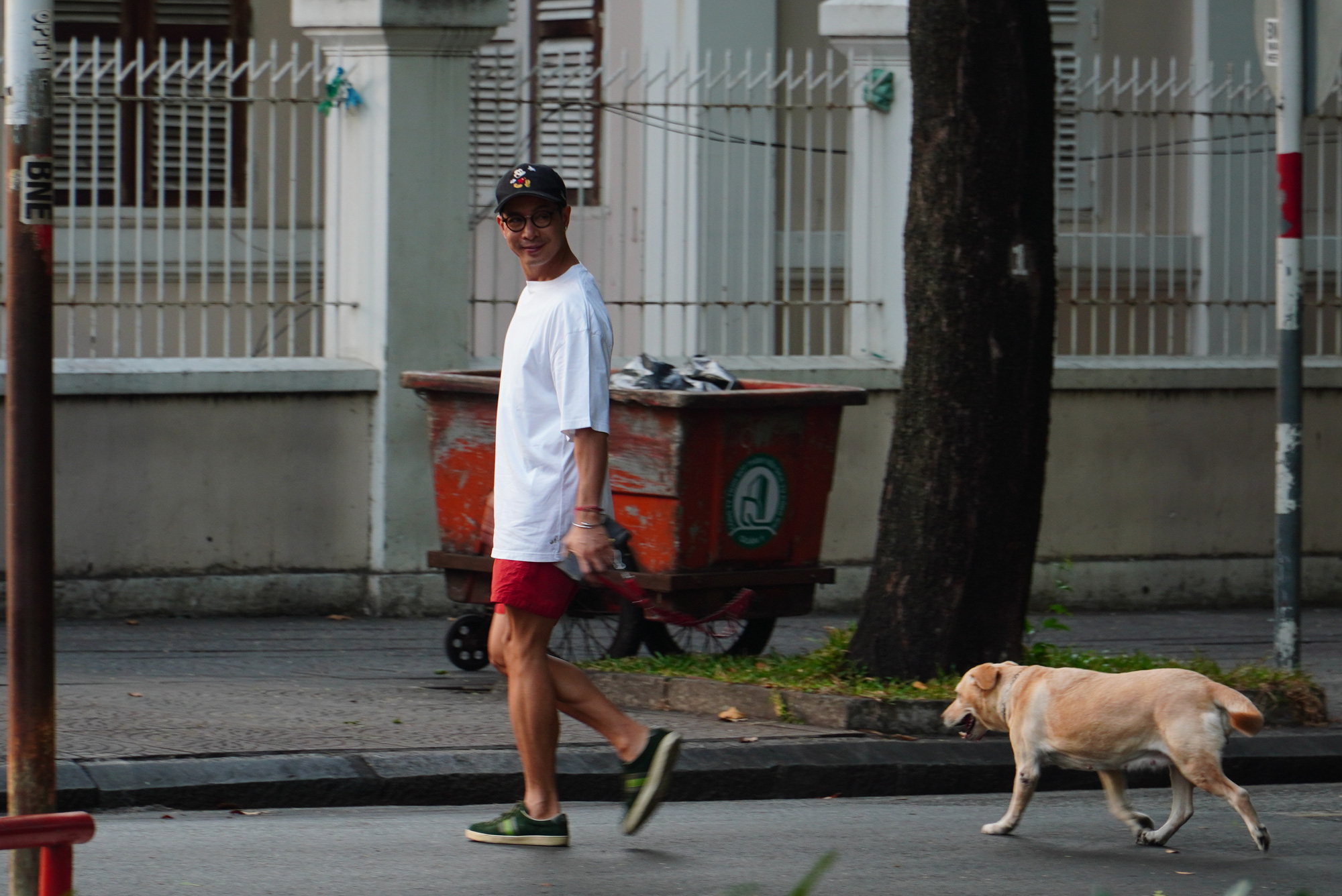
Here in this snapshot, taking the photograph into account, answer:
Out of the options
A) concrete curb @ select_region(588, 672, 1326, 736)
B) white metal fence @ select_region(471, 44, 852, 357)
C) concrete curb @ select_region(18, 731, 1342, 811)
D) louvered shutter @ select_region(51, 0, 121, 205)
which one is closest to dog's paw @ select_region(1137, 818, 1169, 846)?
concrete curb @ select_region(18, 731, 1342, 811)

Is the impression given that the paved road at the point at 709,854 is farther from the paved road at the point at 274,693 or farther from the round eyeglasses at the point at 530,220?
the round eyeglasses at the point at 530,220

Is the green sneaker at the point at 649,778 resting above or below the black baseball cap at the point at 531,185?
below

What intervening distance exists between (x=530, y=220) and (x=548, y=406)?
518mm

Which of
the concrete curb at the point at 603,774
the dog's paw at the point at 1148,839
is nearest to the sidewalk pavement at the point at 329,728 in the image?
the concrete curb at the point at 603,774

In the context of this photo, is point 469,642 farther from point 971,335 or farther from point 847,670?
point 971,335

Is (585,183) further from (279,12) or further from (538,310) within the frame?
(538,310)

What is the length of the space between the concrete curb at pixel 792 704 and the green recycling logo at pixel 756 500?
704mm

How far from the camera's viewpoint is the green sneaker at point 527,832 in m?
5.38

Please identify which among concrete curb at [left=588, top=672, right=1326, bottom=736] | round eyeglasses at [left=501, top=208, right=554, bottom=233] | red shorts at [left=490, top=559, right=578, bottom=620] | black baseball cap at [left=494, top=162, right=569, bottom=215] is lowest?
concrete curb at [left=588, top=672, right=1326, bottom=736]

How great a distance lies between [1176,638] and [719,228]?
322cm

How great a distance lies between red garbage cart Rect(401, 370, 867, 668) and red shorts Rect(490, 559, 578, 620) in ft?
7.40

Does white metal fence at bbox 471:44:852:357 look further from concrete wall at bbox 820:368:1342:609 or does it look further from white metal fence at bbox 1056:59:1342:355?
white metal fence at bbox 1056:59:1342:355

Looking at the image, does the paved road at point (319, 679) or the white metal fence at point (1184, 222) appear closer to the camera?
the paved road at point (319, 679)

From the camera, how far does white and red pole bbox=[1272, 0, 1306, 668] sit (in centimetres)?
767
